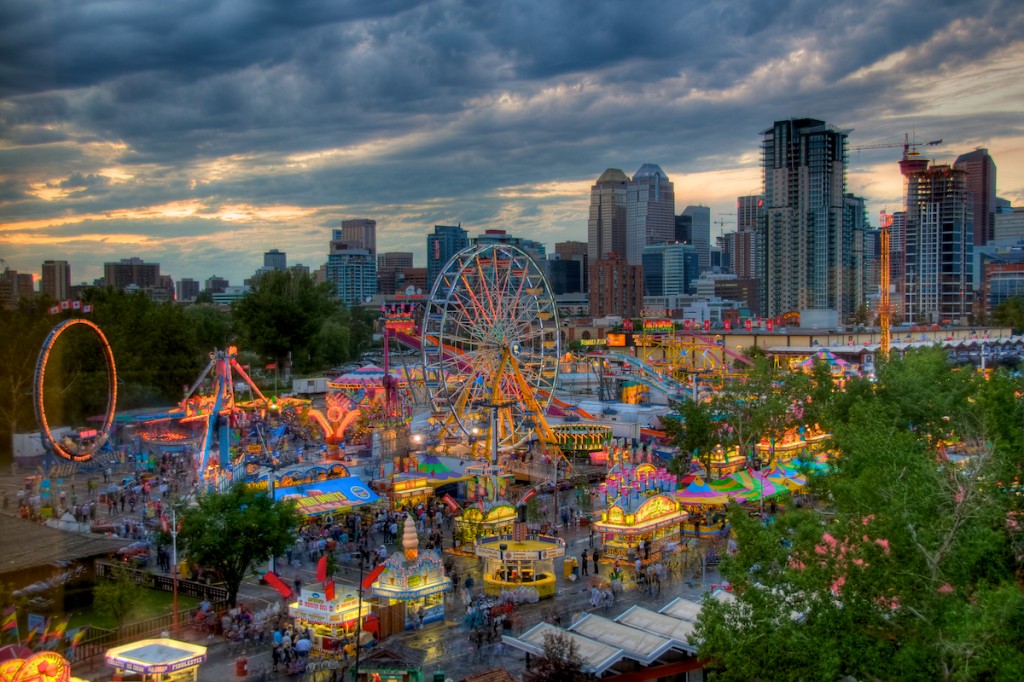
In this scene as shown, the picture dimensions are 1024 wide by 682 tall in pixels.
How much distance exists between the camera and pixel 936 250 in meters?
158

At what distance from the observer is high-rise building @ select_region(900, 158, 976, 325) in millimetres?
155875

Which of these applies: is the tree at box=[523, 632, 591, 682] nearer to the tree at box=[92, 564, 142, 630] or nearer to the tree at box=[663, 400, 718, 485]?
the tree at box=[92, 564, 142, 630]

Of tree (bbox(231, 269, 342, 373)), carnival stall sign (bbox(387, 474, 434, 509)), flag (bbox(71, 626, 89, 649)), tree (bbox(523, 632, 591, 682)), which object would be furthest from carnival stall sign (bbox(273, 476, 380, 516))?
tree (bbox(231, 269, 342, 373))

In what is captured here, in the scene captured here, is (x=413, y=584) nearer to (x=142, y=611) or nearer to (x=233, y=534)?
(x=233, y=534)

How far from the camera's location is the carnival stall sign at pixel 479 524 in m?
31.0

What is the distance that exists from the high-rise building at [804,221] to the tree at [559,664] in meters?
140

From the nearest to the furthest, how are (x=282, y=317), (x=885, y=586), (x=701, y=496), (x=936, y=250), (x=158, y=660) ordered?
1. (x=885, y=586)
2. (x=158, y=660)
3. (x=701, y=496)
4. (x=282, y=317)
5. (x=936, y=250)

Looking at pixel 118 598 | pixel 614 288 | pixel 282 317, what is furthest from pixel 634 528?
pixel 614 288

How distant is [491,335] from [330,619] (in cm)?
2153

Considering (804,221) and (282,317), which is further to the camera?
(804,221)

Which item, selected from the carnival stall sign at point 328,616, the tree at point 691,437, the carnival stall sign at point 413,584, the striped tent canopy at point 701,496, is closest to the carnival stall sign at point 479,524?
the carnival stall sign at point 413,584

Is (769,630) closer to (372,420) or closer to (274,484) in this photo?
(274,484)

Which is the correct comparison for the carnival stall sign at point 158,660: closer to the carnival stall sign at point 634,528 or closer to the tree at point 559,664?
the tree at point 559,664

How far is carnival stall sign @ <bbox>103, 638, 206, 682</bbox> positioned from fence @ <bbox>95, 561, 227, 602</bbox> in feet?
20.4
